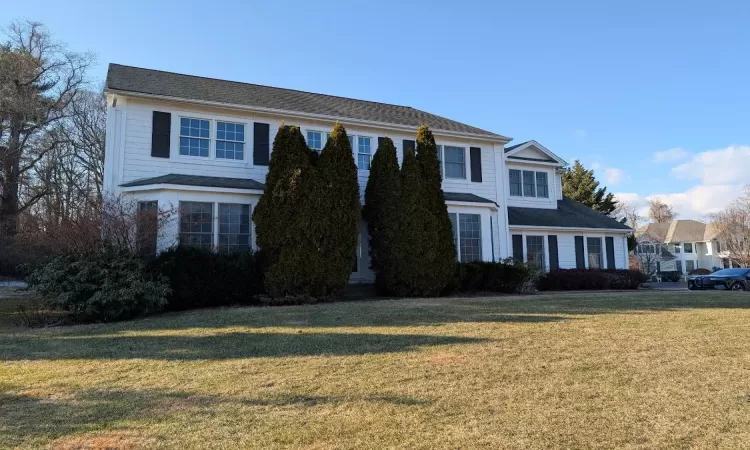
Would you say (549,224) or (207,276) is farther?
(549,224)

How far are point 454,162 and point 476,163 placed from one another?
3.11 ft

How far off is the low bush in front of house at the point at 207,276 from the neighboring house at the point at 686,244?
2215 inches

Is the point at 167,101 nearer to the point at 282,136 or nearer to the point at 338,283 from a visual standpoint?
the point at 282,136

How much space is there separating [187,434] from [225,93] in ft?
48.9

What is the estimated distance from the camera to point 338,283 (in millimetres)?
13656

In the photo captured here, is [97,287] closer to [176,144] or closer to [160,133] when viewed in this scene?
[176,144]

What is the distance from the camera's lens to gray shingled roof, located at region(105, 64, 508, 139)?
15742 millimetres

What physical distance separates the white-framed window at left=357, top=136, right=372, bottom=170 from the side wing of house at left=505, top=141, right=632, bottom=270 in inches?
279

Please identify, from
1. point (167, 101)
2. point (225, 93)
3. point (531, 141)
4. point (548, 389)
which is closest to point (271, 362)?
point (548, 389)

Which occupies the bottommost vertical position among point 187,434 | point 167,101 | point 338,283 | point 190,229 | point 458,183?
point 187,434

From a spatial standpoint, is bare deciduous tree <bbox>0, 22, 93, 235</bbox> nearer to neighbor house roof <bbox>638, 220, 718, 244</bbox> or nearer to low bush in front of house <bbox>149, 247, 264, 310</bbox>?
low bush in front of house <bbox>149, 247, 264, 310</bbox>

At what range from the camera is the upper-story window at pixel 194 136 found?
50.9ft

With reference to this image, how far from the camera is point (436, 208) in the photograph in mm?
15523

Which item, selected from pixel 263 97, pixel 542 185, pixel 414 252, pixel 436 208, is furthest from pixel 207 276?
pixel 542 185
